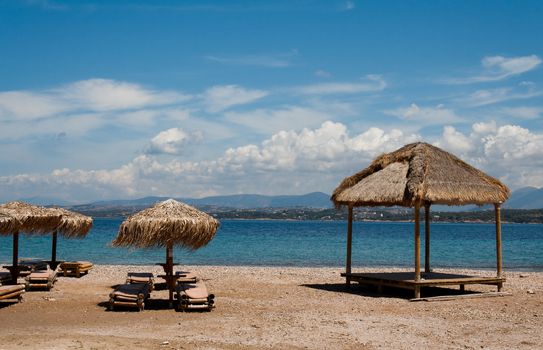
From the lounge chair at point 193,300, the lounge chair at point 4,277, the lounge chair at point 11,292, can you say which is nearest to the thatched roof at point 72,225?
the lounge chair at point 4,277

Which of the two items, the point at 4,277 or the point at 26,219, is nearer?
the point at 26,219

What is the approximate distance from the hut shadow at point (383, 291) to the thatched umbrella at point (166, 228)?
16.0ft

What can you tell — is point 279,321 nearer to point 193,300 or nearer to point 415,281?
point 193,300

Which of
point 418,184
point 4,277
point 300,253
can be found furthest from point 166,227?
point 300,253

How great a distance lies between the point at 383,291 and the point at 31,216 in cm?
898

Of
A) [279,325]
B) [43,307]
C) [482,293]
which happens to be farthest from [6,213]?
[482,293]

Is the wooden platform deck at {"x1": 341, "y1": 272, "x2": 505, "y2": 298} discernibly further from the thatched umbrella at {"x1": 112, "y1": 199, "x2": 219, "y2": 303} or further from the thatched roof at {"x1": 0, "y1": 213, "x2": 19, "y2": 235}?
the thatched roof at {"x1": 0, "y1": 213, "x2": 19, "y2": 235}

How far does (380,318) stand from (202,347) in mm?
4151

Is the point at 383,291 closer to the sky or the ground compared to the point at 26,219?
closer to the ground

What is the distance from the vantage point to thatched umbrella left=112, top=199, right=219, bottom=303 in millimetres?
12602

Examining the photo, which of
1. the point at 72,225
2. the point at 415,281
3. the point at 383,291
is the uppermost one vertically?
the point at 72,225

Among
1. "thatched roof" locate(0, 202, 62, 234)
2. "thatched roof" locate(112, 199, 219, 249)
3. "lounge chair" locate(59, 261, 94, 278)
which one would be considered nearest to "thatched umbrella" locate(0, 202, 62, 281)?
"thatched roof" locate(0, 202, 62, 234)

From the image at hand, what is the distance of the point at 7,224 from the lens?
50.6 ft

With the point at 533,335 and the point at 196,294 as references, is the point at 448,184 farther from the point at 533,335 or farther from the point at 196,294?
the point at 196,294
